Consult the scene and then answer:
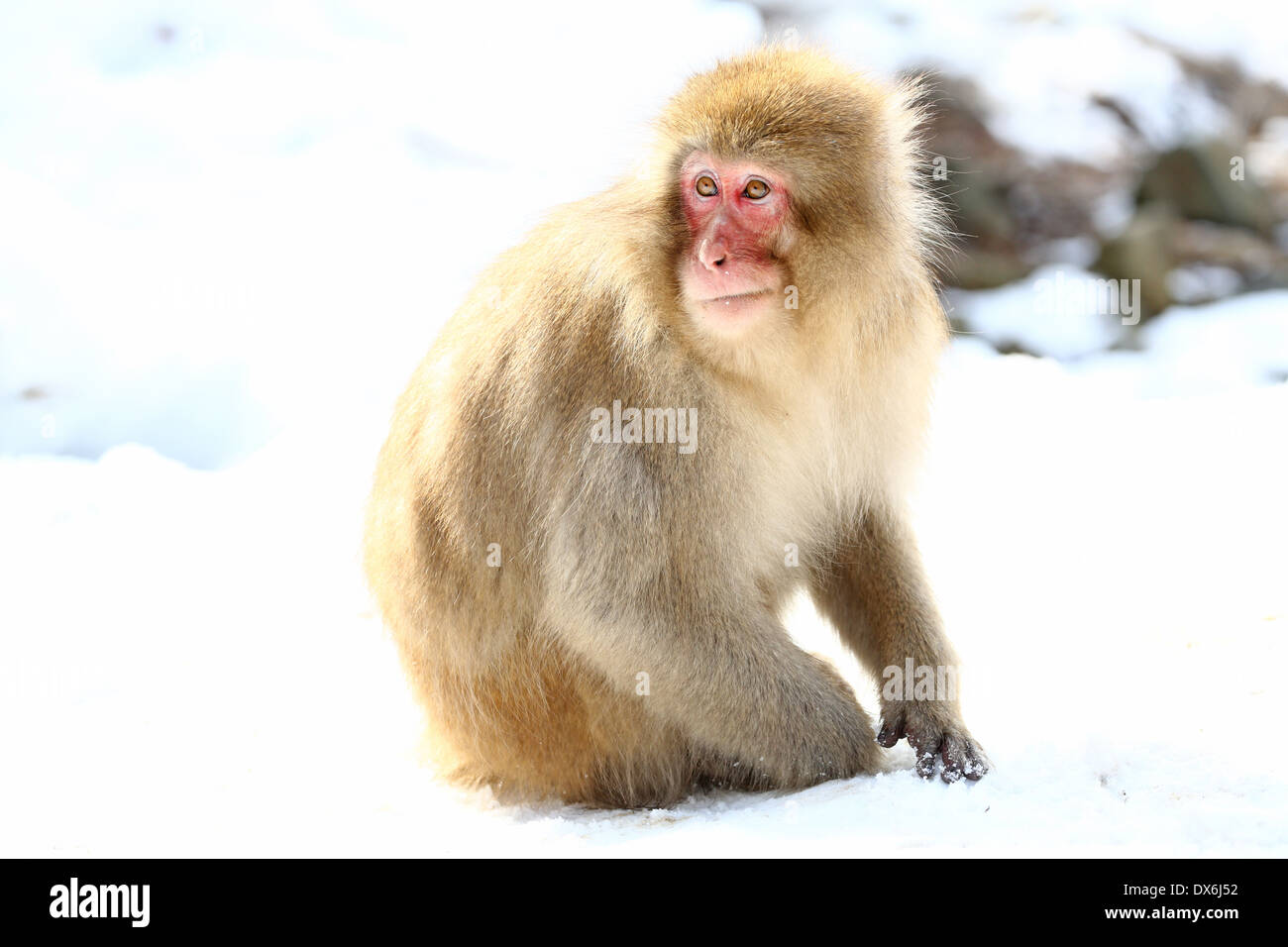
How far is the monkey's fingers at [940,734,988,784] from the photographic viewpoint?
11.7 ft

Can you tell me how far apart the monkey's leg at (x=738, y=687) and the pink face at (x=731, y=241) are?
728 millimetres

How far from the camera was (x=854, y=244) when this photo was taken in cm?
350

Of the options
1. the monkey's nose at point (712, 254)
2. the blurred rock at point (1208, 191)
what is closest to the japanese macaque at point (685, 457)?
the monkey's nose at point (712, 254)

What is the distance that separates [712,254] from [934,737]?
142cm

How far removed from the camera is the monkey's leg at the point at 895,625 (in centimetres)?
384

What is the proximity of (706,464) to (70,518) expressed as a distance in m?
3.91

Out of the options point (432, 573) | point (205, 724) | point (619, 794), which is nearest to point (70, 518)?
point (205, 724)

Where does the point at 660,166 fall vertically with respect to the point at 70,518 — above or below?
above

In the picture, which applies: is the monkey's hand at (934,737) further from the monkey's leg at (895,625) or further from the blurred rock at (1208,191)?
the blurred rock at (1208,191)

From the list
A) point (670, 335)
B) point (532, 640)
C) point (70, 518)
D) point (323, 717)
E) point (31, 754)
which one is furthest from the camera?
point (70, 518)

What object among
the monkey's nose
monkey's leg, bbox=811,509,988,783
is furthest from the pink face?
monkey's leg, bbox=811,509,988,783

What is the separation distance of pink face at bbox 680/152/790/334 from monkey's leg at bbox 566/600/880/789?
2.39ft

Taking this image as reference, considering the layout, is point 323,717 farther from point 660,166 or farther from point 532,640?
point 660,166

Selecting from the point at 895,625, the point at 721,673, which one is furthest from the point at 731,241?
the point at 895,625
